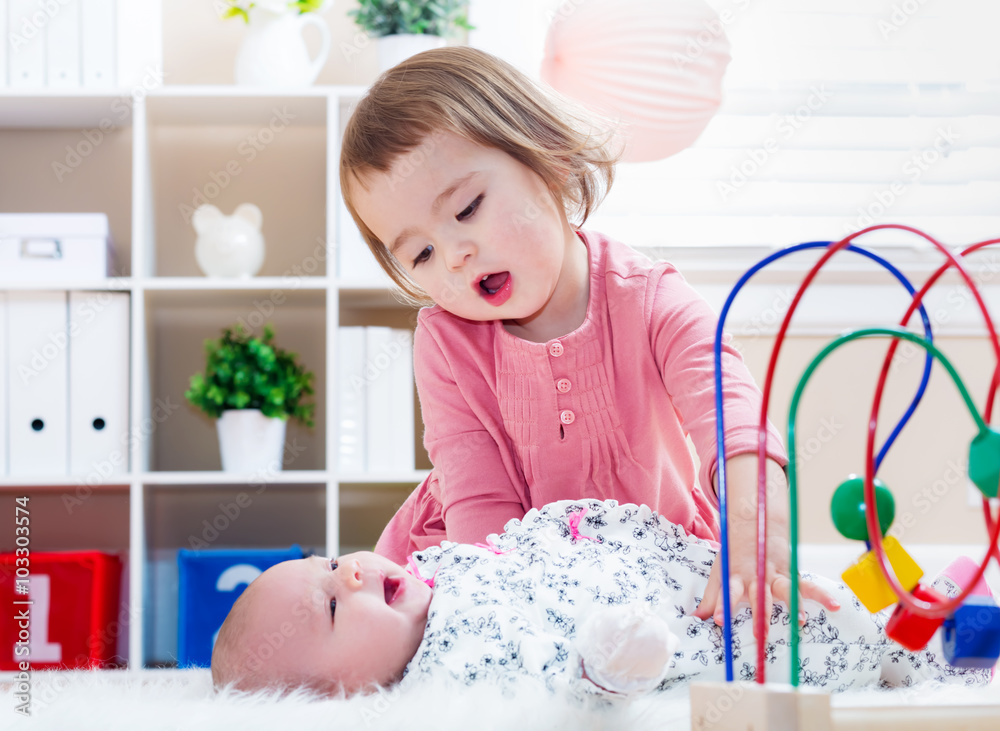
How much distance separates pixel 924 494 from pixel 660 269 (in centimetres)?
110

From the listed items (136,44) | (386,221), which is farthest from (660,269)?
(136,44)

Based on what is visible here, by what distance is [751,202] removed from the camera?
1.97 meters

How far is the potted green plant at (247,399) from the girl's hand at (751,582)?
121 centimetres

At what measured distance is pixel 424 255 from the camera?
39.9 inches

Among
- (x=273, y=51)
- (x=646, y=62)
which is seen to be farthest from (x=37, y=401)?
(x=646, y=62)

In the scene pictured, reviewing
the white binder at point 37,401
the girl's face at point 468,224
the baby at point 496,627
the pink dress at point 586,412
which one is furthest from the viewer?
the white binder at point 37,401

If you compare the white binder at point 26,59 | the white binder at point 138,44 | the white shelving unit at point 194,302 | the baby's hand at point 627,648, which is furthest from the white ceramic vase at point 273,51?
the baby's hand at point 627,648

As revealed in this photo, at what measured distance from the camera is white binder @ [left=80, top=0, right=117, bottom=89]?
5.82 feet

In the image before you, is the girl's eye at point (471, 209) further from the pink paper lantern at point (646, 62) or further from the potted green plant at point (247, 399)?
the potted green plant at point (247, 399)

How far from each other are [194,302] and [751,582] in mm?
1588

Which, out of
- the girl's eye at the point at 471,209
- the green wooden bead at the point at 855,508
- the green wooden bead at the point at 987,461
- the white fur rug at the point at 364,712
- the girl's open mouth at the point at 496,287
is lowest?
the white fur rug at the point at 364,712

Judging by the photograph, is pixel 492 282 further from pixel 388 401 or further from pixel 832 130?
pixel 832 130

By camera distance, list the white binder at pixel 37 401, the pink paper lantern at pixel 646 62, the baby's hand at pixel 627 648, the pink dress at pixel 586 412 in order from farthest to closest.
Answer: the white binder at pixel 37 401, the pink paper lantern at pixel 646 62, the pink dress at pixel 586 412, the baby's hand at pixel 627 648

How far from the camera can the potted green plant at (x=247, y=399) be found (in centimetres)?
177
